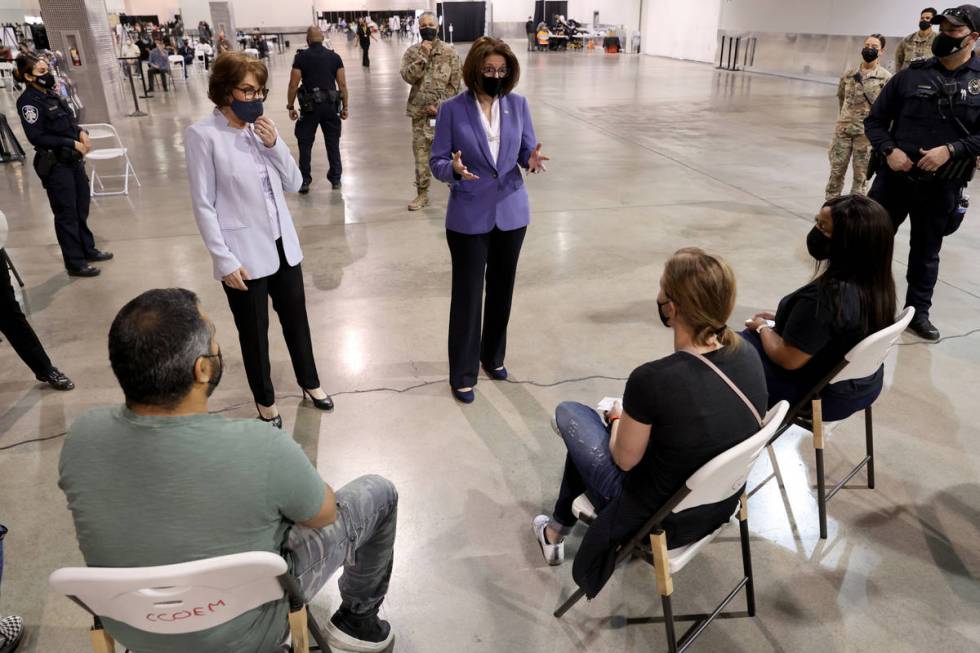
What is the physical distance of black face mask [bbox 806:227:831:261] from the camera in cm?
237

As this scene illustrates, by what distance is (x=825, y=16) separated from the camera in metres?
16.4

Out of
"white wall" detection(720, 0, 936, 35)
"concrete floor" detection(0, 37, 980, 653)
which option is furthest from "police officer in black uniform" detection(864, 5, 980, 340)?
"white wall" detection(720, 0, 936, 35)

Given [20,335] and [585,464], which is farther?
[20,335]

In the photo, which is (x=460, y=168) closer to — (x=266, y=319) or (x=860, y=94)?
(x=266, y=319)

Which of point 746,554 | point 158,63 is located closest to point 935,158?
point 746,554

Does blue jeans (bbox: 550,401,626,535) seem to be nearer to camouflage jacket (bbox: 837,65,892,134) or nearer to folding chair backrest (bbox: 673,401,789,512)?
folding chair backrest (bbox: 673,401,789,512)

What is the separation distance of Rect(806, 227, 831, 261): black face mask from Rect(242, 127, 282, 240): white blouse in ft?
6.79

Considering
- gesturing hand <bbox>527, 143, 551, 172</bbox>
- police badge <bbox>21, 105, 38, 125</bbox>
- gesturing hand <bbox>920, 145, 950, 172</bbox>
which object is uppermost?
police badge <bbox>21, 105, 38, 125</bbox>

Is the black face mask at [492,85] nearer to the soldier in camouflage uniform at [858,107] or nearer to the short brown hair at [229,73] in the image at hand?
the short brown hair at [229,73]

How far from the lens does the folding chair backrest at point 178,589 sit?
119 centimetres

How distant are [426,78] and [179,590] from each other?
5.99 m

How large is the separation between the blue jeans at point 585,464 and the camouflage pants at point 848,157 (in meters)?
4.81

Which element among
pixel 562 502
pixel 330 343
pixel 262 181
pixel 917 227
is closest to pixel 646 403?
pixel 562 502

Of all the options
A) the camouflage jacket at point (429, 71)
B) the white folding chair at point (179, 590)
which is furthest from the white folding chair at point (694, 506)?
the camouflage jacket at point (429, 71)
